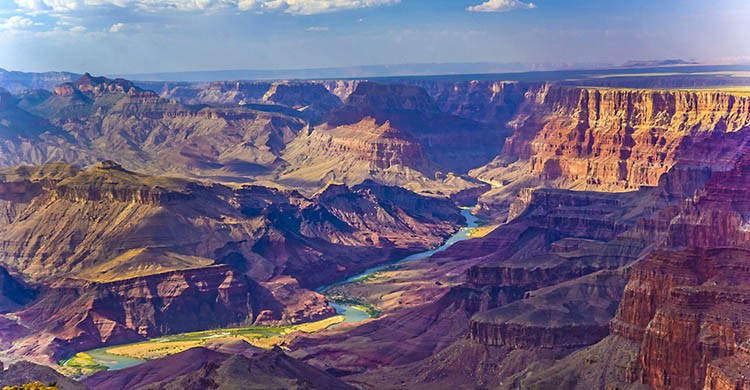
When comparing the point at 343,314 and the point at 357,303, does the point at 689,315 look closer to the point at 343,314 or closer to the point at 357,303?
the point at 343,314

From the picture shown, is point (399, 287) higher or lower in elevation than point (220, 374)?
lower

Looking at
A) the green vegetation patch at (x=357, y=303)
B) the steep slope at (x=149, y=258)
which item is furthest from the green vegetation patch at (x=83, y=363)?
the green vegetation patch at (x=357, y=303)

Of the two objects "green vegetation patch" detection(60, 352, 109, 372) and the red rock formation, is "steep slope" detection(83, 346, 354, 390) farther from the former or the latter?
the red rock formation

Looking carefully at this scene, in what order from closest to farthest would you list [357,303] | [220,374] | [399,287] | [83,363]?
[220,374]
[83,363]
[357,303]
[399,287]

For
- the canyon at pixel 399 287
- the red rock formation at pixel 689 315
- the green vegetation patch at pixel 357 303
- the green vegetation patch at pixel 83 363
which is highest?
the red rock formation at pixel 689 315

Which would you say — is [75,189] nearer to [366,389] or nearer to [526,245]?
[526,245]

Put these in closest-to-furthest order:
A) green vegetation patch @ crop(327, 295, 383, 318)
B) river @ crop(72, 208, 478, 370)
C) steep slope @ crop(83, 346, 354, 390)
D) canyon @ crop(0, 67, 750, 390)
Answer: steep slope @ crop(83, 346, 354, 390) < canyon @ crop(0, 67, 750, 390) < river @ crop(72, 208, 478, 370) < green vegetation patch @ crop(327, 295, 383, 318)

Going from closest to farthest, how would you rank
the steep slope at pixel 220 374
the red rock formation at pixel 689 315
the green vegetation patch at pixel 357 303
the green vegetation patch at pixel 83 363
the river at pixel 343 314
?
the red rock formation at pixel 689 315
the steep slope at pixel 220 374
the green vegetation patch at pixel 83 363
the river at pixel 343 314
the green vegetation patch at pixel 357 303

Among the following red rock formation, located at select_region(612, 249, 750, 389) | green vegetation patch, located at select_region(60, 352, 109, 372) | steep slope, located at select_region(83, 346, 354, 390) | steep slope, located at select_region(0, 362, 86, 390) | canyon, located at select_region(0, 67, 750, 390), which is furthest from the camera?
green vegetation patch, located at select_region(60, 352, 109, 372)

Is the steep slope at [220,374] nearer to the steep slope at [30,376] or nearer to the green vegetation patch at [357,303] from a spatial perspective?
the steep slope at [30,376]

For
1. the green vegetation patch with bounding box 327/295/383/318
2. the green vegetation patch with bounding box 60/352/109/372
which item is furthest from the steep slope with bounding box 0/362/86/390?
the green vegetation patch with bounding box 327/295/383/318

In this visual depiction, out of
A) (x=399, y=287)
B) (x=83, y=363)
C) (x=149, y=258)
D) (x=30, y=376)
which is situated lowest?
(x=399, y=287)

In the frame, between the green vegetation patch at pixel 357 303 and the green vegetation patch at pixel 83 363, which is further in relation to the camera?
the green vegetation patch at pixel 357 303

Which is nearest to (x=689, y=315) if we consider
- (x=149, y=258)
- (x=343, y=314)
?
(x=343, y=314)
